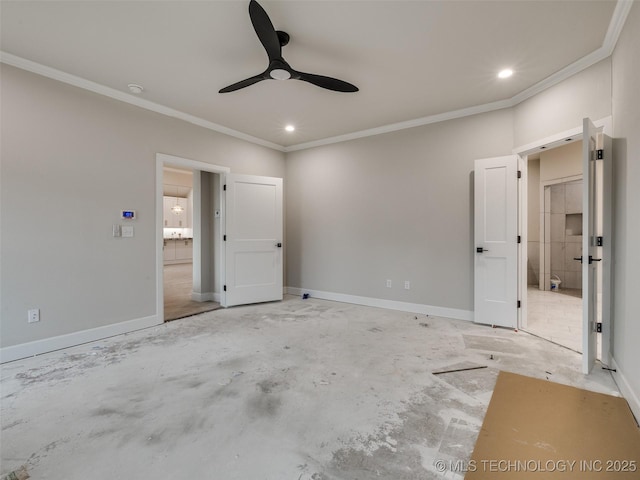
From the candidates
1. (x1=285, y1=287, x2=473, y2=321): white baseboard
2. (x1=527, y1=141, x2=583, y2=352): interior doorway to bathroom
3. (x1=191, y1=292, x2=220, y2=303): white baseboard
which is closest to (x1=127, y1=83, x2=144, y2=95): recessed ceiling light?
(x1=191, y1=292, x2=220, y2=303): white baseboard

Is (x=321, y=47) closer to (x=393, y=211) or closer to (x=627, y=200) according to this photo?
(x=393, y=211)

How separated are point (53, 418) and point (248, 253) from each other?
308cm

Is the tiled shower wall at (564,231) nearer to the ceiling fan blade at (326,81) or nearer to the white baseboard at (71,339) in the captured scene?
the ceiling fan blade at (326,81)

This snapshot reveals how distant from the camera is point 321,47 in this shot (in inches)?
102

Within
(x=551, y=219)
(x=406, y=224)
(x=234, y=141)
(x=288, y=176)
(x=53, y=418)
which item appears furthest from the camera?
(x=551, y=219)

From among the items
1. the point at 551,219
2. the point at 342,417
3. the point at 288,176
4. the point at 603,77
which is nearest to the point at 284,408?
the point at 342,417

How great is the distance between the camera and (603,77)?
262cm

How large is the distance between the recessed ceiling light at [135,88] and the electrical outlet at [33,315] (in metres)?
2.50

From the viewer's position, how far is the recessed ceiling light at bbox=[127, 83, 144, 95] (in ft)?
10.6

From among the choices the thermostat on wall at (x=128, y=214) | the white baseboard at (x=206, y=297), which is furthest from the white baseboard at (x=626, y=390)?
the white baseboard at (x=206, y=297)

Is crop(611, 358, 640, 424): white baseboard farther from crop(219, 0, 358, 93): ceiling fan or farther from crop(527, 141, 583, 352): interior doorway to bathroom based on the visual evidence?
crop(527, 141, 583, 352): interior doorway to bathroom

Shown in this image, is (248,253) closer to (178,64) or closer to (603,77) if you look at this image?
(178,64)

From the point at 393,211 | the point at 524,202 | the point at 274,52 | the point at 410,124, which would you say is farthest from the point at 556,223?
the point at 274,52

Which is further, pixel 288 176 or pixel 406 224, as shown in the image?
pixel 288 176
